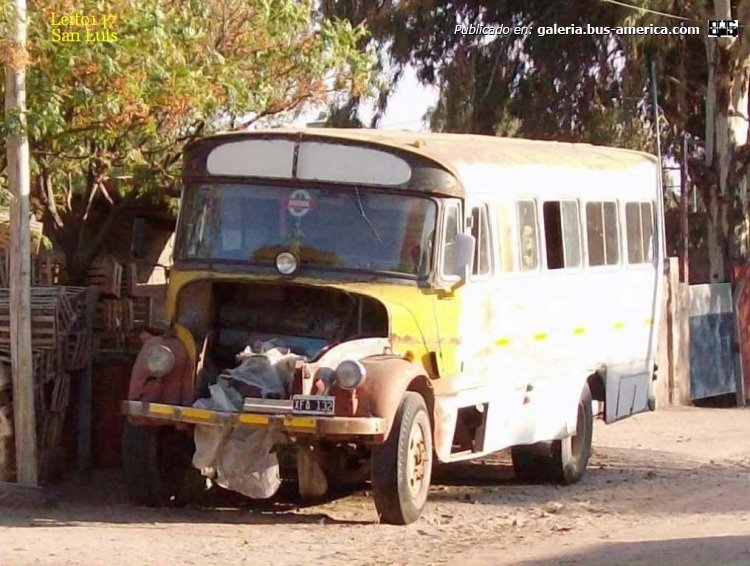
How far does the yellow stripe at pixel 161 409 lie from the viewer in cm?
1053

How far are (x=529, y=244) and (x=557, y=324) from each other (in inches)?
34.9

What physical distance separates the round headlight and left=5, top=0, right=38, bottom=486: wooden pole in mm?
2164

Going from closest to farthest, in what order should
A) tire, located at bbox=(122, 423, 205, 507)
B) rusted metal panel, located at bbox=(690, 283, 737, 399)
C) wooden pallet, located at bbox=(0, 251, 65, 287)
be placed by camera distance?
tire, located at bbox=(122, 423, 205, 507)
wooden pallet, located at bbox=(0, 251, 65, 287)
rusted metal panel, located at bbox=(690, 283, 737, 399)

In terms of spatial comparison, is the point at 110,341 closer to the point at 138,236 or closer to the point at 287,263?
Answer: the point at 138,236

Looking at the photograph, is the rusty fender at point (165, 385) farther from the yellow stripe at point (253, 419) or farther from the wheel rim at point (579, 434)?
the wheel rim at point (579, 434)

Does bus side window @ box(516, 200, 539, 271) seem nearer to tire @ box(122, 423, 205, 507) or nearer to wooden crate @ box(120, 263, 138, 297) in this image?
tire @ box(122, 423, 205, 507)

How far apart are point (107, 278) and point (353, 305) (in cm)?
362

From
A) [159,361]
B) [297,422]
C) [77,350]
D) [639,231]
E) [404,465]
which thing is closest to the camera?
[297,422]

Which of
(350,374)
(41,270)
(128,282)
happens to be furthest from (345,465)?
(41,270)

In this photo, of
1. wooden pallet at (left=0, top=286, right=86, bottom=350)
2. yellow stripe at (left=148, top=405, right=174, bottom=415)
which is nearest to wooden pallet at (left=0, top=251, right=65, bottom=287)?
wooden pallet at (left=0, top=286, right=86, bottom=350)

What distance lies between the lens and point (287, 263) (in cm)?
1093

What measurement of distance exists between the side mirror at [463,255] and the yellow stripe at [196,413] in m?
2.12

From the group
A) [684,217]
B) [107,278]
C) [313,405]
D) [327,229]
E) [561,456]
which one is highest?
[684,217]

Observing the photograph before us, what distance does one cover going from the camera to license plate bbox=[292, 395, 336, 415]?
10173mm
